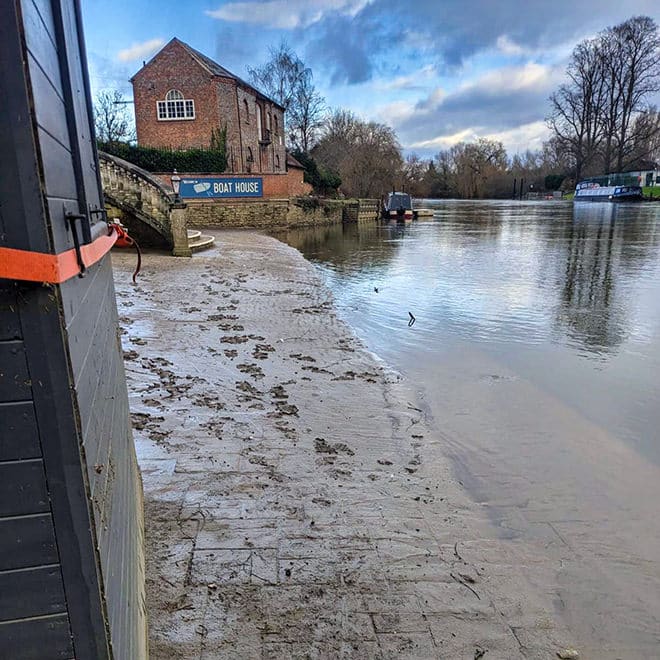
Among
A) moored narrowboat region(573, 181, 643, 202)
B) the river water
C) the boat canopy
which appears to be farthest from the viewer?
moored narrowboat region(573, 181, 643, 202)

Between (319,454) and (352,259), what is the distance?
15971mm

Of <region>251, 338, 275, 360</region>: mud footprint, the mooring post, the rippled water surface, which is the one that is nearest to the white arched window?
the rippled water surface

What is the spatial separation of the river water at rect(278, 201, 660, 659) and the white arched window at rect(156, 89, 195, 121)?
21124mm

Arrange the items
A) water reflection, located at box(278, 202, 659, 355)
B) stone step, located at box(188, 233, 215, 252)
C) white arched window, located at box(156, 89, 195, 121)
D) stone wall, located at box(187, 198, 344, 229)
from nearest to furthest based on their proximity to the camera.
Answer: water reflection, located at box(278, 202, 659, 355)
stone step, located at box(188, 233, 215, 252)
stone wall, located at box(187, 198, 344, 229)
white arched window, located at box(156, 89, 195, 121)

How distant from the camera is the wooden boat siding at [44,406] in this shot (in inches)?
41.6

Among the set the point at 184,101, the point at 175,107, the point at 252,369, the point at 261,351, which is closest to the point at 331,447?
the point at 252,369

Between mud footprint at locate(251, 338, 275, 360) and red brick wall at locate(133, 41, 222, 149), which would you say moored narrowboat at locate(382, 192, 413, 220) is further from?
mud footprint at locate(251, 338, 275, 360)

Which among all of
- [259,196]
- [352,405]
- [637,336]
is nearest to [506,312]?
[637,336]

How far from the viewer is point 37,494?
3.98 ft

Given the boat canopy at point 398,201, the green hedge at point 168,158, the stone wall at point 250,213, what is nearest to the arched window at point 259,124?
the green hedge at point 168,158

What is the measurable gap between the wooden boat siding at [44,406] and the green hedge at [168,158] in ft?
95.7

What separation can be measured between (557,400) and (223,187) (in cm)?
2365

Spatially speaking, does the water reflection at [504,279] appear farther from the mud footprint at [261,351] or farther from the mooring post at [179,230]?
the mooring post at [179,230]

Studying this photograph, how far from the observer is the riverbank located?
248 cm
